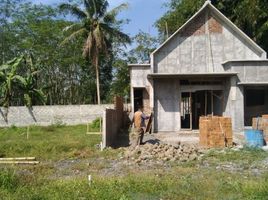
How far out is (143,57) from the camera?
2117 inches

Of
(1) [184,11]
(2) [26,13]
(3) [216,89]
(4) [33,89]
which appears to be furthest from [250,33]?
(2) [26,13]

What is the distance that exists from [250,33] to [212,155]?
2116 cm

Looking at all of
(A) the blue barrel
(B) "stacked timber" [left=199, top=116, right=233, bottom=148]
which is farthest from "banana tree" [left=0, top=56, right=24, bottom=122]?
(A) the blue barrel

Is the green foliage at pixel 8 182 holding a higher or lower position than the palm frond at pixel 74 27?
lower

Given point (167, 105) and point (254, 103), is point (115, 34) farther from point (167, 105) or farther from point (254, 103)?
point (254, 103)

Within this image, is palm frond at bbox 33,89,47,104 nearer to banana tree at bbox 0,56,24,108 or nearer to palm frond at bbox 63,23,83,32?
banana tree at bbox 0,56,24,108

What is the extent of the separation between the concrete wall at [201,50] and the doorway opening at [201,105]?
1.57 meters

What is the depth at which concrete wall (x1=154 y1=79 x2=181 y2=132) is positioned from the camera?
85.8ft

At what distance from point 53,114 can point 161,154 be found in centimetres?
1998

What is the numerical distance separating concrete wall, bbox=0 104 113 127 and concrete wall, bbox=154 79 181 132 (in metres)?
8.92

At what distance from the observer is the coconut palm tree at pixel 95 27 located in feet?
131

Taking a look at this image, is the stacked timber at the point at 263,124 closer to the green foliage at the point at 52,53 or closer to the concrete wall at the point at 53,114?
the concrete wall at the point at 53,114

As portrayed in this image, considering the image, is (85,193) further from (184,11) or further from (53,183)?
(184,11)

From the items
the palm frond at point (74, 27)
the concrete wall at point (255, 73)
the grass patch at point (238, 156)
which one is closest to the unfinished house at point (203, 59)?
the concrete wall at point (255, 73)
